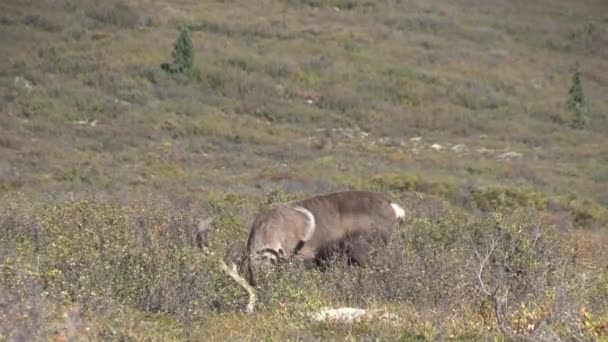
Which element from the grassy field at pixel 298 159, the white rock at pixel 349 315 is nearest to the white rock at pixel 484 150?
the grassy field at pixel 298 159

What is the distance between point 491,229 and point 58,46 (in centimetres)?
3990

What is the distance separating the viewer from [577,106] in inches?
1796

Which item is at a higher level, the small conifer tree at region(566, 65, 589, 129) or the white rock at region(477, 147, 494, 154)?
the white rock at region(477, 147, 494, 154)

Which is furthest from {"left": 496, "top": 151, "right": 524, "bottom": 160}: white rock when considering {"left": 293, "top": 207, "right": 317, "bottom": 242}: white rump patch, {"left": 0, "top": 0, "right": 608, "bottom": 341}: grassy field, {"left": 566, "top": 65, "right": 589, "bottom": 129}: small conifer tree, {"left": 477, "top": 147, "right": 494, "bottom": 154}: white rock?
{"left": 293, "top": 207, "right": 317, "bottom": 242}: white rump patch

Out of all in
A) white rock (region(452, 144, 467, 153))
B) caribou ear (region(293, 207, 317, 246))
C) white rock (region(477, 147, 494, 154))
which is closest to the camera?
caribou ear (region(293, 207, 317, 246))

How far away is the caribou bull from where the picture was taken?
1053cm

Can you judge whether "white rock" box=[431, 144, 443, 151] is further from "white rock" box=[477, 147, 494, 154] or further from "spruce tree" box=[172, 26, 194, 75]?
"spruce tree" box=[172, 26, 194, 75]

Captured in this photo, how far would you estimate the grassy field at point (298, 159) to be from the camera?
8.37m

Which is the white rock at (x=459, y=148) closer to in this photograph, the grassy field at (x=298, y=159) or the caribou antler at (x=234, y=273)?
the grassy field at (x=298, y=159)

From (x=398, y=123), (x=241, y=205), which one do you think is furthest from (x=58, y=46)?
(x=241, y=205)

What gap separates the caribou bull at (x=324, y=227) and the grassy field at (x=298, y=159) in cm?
30

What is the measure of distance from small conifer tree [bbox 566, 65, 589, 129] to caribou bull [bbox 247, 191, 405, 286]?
35.3m

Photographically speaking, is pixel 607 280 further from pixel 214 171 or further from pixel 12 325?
pixel 214 171

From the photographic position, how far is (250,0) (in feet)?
Answer: 211
